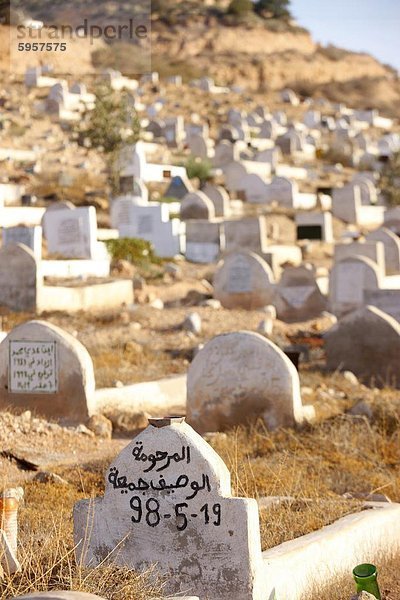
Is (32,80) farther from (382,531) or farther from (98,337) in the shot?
(382,531)

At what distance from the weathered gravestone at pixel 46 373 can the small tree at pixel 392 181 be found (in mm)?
24901

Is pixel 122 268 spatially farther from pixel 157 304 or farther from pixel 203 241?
pixel 203 241

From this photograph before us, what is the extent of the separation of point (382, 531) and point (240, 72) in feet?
222

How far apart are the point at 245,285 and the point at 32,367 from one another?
888cm

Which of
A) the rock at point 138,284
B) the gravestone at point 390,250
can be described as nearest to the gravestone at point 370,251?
the gravestone at point 390,250

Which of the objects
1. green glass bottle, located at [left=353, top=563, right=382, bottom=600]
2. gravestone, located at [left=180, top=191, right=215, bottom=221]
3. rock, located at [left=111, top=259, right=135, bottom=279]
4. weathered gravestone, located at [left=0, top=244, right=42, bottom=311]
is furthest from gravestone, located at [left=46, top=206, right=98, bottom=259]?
green glass bottle, located at [left=353, top=563, right=382, bottom=600]

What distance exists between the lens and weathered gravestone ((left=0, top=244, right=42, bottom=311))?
1588 centimetres

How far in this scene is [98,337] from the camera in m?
13.6

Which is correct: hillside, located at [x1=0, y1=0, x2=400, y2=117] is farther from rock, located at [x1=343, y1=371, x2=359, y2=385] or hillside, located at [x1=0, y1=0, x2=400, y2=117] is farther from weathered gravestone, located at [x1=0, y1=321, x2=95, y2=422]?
weathered gravestone, located at [x1=0, y1=321, x2=95, y2=422]

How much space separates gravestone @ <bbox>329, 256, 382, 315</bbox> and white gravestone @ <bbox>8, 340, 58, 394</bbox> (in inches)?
318

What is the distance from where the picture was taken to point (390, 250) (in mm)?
20953

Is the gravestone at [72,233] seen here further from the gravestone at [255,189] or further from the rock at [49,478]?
the rock at [49,478]

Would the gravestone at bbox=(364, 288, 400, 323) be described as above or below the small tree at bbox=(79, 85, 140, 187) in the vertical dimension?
below

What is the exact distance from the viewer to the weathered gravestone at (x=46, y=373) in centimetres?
915
